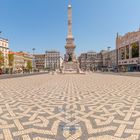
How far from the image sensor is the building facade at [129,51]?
71.9 metres

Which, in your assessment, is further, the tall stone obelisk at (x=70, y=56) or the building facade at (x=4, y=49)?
the building facade at (x=4, y=49)

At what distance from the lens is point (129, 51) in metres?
76.6

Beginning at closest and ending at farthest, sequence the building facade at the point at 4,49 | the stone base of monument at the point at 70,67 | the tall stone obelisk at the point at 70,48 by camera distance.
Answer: the stone base of monument at the point at 70,67, the tall stone obelisk at the point at 70,48, the building facade at the point at 4,49

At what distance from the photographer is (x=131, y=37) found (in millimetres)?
77188

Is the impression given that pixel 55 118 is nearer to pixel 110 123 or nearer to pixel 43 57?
pixel 110 123

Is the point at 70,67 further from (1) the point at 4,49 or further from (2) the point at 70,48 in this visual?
(1) the point at 4,49

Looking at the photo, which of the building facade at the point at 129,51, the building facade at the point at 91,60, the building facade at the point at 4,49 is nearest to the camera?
the building facade at the point at 4,49

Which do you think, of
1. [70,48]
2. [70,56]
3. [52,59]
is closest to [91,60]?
[52,59]

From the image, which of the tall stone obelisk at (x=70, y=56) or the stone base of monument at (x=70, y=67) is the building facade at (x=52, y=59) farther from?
the stone base of monument at (x=70, y=67)

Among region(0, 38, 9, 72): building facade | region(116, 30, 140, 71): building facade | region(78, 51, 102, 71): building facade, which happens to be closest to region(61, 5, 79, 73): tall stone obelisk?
region(116, 30, 140, 71): building facade

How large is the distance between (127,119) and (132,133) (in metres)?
1.12

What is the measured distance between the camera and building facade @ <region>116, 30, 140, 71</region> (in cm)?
7188

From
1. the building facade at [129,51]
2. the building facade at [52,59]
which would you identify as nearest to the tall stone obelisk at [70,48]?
the building facade at [129,51]

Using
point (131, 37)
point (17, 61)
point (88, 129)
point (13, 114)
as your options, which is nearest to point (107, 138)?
point (88, 129)
